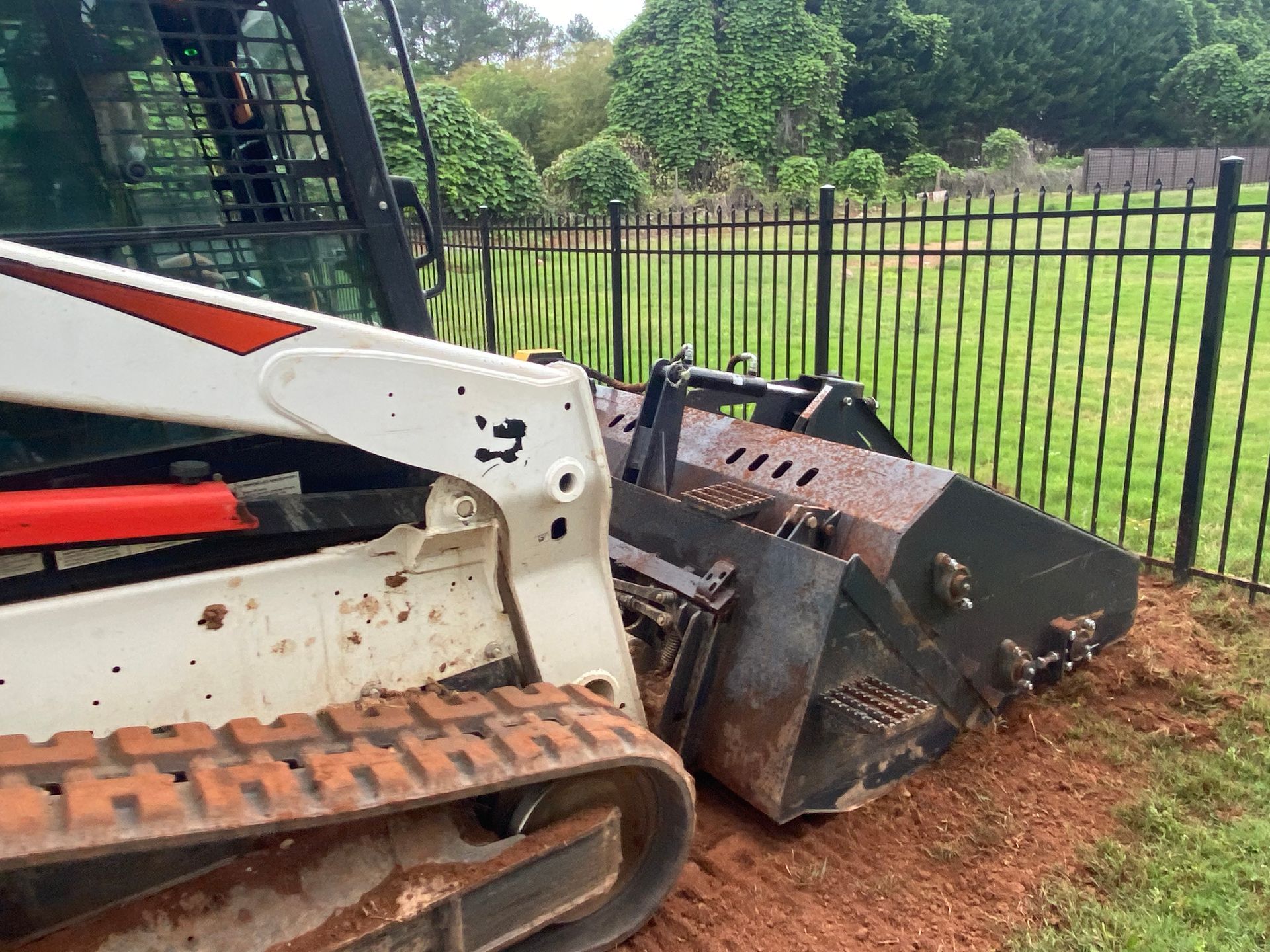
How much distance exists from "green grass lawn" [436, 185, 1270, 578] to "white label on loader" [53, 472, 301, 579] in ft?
12.5

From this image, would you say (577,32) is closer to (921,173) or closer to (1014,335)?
(921,173)

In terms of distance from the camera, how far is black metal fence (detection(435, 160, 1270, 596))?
4.71 meters

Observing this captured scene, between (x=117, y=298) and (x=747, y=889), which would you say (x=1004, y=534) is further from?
(x=117, y=298)

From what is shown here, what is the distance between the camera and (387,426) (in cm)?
196

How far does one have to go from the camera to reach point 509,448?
6.90 feet

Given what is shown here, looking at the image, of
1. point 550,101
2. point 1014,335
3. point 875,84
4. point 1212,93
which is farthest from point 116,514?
point 1212,93

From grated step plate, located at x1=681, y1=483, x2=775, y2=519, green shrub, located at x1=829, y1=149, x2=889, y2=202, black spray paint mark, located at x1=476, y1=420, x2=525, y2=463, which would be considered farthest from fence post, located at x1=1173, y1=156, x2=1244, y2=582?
green shrub, located at x1=829, y1=149, x2=889, y2=202

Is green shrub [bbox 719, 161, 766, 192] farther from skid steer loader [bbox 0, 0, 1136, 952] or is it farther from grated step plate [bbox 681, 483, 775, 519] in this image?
skid steer loader [bbox 0, 0, 1136, 952]

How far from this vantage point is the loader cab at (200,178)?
180cm

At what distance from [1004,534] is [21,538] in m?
2.51

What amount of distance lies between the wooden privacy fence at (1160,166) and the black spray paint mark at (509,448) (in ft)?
91.9

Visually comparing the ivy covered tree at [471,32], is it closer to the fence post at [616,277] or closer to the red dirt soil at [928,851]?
the fence post at [616,277]

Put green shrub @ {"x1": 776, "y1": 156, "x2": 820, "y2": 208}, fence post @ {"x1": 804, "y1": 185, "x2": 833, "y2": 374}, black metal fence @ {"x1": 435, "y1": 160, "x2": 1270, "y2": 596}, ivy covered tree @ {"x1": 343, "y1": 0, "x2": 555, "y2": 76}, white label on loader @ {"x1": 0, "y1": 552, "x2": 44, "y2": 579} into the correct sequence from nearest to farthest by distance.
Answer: white label on loader @ {"x1": 0, "y1": 552, "x2": 44, "y2": 579}
black metal fence @ {"x1": 435, "y1": 160, "x2": 1270, "y2": 596}
fence post @ {"x1": 804, "y1": 185, "x2": 833, "y2": 374}
green shrub @ {"x1": 776, "y1": 156, "x2": 820, "y2": 208}
ivy covered tree @ {"x1": 343, "y1": 0, "x2": 555, "y2": 76}

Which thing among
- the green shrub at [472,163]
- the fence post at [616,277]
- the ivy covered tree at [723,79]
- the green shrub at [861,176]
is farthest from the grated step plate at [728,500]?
the ivy covered tree at [723,79]
